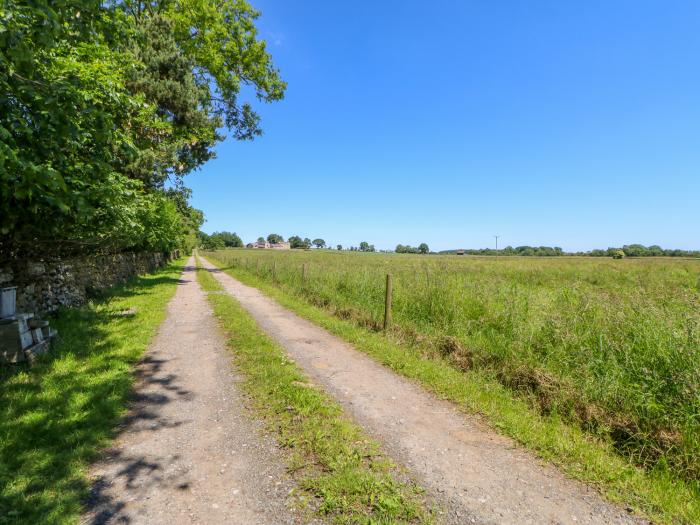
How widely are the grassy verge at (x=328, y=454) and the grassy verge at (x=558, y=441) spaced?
1741 mm

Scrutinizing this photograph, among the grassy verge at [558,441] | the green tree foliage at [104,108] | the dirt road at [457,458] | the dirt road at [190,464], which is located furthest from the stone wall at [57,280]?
the grassy verge at [558,441]

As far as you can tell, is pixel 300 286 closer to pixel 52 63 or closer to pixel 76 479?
pixel 52 63

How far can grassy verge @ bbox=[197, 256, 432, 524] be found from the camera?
2.76 m

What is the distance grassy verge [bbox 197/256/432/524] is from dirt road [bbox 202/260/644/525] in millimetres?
253

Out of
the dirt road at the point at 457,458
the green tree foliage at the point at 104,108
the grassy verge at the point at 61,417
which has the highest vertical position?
the green tree foliage at the point at 104,108

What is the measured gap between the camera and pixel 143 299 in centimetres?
1282

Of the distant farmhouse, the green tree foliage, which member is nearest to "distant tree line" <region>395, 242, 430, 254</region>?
the distant farmhouse

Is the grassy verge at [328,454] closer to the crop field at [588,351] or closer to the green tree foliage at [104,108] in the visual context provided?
the crop field at [588,351]

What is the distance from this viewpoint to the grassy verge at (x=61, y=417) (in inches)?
107

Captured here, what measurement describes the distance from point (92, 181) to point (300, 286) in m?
9.97

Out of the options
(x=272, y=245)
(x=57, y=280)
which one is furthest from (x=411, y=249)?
(x=57, y=280)

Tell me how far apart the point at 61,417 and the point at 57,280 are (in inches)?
296

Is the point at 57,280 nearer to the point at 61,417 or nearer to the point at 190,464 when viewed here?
the point at 61,417

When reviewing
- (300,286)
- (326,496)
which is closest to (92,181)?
(326,496)
